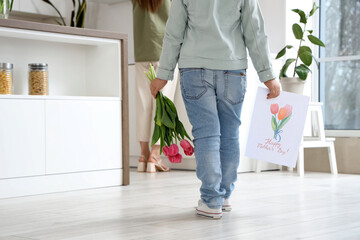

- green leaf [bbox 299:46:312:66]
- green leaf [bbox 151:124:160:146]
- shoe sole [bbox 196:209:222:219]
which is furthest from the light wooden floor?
green leaf [bbox 299:46:312:66]

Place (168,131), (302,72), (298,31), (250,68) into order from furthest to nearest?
1. (250,68)
2. (298,31)
3. (302,72)
4. (168,131)

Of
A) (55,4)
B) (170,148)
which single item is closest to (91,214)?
(170,148)

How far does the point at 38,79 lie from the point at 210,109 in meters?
1.10

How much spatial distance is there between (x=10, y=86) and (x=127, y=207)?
2.69 ft

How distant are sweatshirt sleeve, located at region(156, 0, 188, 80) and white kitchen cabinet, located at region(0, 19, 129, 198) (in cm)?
88

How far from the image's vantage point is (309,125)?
419 centimetres

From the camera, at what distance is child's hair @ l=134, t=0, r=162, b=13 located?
149 inches

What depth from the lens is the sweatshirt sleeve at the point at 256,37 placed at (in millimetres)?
2064

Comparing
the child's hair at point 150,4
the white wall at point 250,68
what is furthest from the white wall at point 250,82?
the child's hair at point 150,4

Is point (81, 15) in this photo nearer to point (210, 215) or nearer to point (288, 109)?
point (288, 109)

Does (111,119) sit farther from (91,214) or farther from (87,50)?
(91,214)

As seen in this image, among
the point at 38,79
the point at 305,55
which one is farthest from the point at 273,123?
the point at 305,55

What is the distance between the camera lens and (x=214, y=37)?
2020 mm

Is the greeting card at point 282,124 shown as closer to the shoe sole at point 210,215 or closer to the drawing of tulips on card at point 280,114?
the drawing of tulips on card at point 280,114
